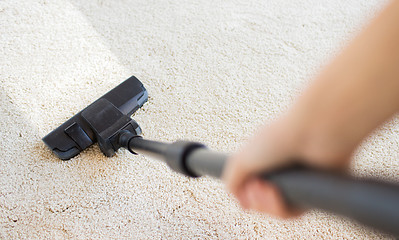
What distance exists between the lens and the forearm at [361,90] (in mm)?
312

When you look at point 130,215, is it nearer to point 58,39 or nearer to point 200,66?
point 200,66

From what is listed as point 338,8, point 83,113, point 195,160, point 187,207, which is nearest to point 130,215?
point 187,207

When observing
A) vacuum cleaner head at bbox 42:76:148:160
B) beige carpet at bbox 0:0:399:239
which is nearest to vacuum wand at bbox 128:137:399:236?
beige carpet at bbox 0:0:399:239

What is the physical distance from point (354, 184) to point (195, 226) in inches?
23.7

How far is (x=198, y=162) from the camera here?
0.47 metres

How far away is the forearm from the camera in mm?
312

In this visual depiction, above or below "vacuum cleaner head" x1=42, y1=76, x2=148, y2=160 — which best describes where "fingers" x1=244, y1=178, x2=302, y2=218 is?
above

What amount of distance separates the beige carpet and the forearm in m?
0.36

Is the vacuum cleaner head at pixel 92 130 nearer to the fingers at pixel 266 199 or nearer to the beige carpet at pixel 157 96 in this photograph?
the beige carpet at pixel 157 96

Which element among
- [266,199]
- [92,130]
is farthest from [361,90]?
[92,130]

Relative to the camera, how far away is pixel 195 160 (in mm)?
482

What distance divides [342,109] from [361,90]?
2 centimetres

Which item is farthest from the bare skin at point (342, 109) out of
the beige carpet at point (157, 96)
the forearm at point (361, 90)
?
the beige carpet at point (157, 96)

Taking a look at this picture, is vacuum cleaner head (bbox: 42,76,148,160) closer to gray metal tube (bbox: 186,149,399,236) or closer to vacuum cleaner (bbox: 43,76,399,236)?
vacuum cleaner (bbox: 43,76,399,236)
